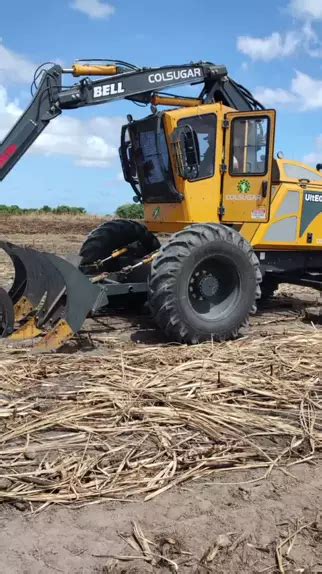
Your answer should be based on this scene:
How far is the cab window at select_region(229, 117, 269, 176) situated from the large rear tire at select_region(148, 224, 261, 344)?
3.46 feet

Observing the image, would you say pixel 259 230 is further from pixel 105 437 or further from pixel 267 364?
pixel 105 437

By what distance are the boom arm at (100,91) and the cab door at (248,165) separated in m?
0.76

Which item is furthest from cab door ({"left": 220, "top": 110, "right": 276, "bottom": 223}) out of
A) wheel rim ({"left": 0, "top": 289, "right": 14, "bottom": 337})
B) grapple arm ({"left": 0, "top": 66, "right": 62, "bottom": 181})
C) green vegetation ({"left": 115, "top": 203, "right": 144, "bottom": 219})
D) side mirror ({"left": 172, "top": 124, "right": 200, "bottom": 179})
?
green vegetation ({"left": 115, "top": 203, "right": 144, "bottom": 219})

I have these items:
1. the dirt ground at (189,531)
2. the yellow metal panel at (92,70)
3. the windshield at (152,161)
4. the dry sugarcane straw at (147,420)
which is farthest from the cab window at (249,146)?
the dirt ground at (189,531)

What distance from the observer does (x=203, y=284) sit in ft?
24.1

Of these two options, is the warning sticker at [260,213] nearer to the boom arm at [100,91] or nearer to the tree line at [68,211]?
the boom arm at [100,91]

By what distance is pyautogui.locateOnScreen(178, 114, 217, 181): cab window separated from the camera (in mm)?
7762

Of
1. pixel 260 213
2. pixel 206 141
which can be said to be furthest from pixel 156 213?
pixel 260 213

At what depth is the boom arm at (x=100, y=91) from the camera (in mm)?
7305

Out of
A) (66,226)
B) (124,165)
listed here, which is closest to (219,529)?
(124,165)

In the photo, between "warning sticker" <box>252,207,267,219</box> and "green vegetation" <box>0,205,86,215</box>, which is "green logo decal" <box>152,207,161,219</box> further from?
"green vegetation" <box>0,205,86,215</box>

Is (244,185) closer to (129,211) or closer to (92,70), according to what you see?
(92,70)

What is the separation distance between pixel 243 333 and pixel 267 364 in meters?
1.70

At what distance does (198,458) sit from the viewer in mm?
4016
